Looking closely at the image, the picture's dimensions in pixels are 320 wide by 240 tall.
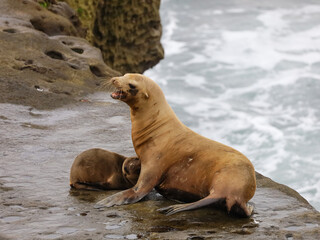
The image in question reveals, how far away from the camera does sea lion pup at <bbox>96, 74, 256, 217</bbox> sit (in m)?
4.90

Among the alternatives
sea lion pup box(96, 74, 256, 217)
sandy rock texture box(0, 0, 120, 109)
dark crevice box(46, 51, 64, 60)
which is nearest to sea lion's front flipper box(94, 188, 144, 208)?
sea lion pup box(96, 74, 256, 217)

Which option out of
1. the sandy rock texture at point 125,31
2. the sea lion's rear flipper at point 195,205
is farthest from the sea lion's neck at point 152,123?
the sandy rock texture at point 125,31

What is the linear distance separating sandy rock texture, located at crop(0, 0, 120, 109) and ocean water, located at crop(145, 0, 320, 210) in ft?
15.6

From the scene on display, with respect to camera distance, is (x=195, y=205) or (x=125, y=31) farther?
(x=125, y=31)

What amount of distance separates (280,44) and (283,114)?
6275 mm

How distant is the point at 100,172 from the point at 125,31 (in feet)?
33.0

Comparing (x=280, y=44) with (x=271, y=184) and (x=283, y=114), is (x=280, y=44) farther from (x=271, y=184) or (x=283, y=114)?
(x=271, y=184)

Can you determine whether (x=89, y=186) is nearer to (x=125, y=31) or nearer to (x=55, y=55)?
(x=55, y=55)

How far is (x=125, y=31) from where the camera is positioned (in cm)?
1534

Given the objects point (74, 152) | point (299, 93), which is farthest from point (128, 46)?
point (74, 152)

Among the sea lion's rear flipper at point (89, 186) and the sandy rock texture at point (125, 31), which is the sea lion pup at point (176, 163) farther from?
the sandy rock texture at point (125, 31)

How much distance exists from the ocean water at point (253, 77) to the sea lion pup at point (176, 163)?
23.6 feet

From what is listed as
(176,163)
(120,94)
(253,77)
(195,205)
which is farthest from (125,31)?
(195,205)

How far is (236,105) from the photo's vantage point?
63.7ft
